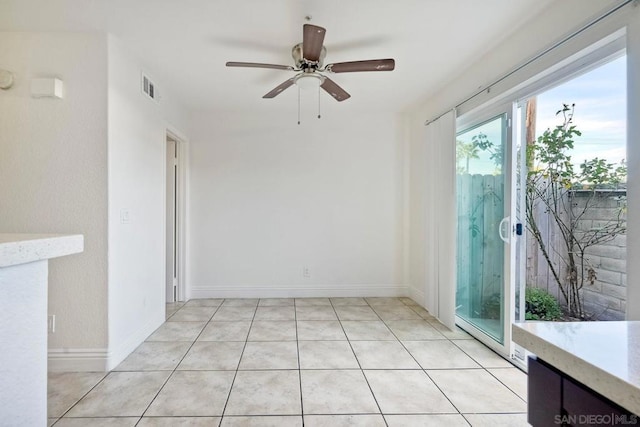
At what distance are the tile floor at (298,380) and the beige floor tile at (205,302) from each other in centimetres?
53

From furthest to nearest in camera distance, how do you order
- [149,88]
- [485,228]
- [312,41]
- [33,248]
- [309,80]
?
[149,88], [485,228], [309,80], [312,41], [33,248]

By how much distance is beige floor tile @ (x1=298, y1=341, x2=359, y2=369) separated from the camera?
236 cm

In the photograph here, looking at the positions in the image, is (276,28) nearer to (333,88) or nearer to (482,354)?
(333,88)

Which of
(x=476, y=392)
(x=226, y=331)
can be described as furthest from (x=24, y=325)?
(x=476, y=392)

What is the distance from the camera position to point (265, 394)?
1981 millimetres

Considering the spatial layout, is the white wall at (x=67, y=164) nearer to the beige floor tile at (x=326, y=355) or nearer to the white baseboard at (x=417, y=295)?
the beige floor tile at (x=326, y=355)

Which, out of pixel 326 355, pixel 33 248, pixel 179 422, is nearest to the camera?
pixel 33 248

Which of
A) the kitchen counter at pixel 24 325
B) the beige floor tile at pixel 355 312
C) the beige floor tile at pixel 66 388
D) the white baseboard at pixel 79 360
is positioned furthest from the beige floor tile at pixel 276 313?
the kitchen counter at pixel 24 325

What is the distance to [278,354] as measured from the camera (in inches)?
100.0

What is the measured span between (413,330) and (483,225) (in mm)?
1223

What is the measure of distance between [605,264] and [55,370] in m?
4.02

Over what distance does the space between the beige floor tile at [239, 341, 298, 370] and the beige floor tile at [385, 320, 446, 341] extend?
1042 millimetres

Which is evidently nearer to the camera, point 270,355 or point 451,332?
point 270,355

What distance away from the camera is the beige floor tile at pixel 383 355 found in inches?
93.3
